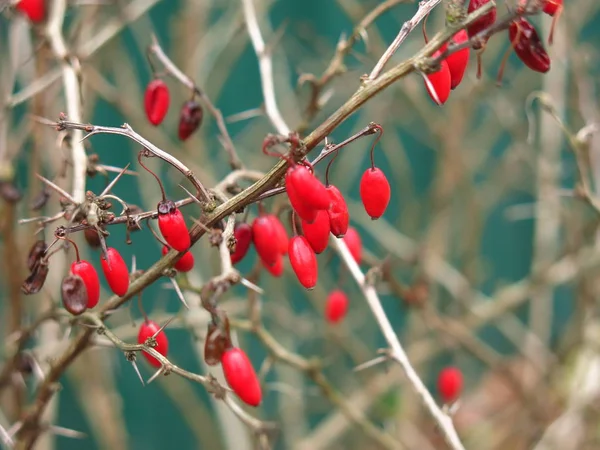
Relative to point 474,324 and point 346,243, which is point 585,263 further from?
point 346,243

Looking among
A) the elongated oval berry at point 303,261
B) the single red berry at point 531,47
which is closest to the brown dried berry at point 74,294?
the elongated oval berry at point 303,261

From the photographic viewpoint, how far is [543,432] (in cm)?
272

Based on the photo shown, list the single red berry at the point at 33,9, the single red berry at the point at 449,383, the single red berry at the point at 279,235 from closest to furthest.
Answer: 1. the single red berry at the point at 279,235
2. the single red berry at the point at 33,9
3. the single red berry at the point at 449,383

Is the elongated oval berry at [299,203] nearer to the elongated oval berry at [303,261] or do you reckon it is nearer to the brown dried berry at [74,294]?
the elongated oval berry at [303,261]

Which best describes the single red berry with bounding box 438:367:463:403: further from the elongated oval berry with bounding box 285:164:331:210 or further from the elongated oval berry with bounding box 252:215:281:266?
the elongated oval berry with bounding box 285:164:331:210

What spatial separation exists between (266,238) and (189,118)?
462 mm

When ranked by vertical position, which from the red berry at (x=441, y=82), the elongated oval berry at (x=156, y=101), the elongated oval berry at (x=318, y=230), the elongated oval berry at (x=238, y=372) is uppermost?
the elongated oval berry at (x=156, y=101)

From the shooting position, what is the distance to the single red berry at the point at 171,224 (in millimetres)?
1061

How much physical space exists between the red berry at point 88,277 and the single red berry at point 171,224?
0.20 meters

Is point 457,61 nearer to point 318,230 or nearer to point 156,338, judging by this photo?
point 318,230

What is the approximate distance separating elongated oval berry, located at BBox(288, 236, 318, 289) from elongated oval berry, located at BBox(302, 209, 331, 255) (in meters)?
0.03

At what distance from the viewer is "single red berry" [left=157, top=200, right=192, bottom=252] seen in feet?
3.48

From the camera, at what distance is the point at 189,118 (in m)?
1.58

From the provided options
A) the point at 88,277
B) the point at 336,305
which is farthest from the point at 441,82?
the point at 336,305
